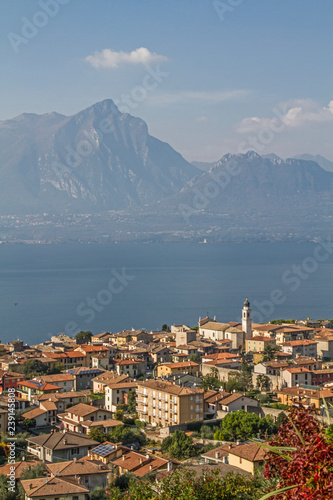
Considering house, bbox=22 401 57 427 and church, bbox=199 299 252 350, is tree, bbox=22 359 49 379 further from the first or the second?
church, bbox=199 299 252 350

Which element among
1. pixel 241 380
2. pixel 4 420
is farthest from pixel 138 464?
pixel 241 380

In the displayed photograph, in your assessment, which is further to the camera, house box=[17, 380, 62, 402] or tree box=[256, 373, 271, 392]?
tree box=[256, 373, 271, 392]

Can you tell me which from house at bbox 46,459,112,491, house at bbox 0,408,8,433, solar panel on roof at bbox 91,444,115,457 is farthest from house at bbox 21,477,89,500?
house at bbox 0,408,8,433

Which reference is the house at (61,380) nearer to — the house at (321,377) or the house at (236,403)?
the house at (236,403)

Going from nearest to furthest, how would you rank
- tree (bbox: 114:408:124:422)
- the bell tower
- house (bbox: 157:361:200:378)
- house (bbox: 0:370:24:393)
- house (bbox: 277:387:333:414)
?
1. house (bbox: 277:387:333:414)
2. tree (bbox: 114:408:124:422)
3. house (bbox: 0:370:24:393)
4. house (bbox: 157:361:200:378)
5. the bell tower

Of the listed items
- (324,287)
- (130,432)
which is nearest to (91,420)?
(130,432)

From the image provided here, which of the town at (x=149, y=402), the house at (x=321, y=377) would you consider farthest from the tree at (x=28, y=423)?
Answer: the house at (x=321, y=377)

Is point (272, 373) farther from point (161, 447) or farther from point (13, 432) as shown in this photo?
point (13, 432)

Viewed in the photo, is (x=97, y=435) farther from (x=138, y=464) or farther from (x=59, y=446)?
→ (x=138, y=464)
